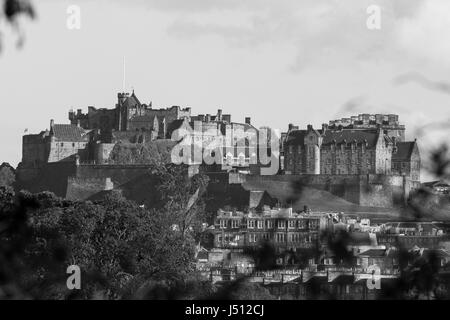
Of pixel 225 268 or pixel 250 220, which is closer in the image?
pixel 225 268

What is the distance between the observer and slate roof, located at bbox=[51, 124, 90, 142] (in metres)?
112

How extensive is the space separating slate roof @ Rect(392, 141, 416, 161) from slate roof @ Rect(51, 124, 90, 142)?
19340mm

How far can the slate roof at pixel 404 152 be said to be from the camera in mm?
107031

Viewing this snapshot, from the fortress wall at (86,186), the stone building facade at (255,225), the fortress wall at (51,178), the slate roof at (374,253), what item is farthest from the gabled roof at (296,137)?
the slate roof at (374,253)

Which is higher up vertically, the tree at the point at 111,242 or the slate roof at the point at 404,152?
the slate roof at the point at 404,152

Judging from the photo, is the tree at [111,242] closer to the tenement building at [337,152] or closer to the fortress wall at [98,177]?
the tenement building at [337,152]

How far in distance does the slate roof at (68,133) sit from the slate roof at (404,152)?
1934 centimetres

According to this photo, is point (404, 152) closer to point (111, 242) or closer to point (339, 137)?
point (339, 137)

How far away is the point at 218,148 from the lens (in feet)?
372

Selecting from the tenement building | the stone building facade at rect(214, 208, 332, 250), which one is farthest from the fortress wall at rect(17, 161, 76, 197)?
the stone building facade at rect(214, 208, 332, 250)

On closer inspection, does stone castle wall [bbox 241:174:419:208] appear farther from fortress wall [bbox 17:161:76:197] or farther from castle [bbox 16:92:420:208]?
fortress wall [bbox 17:161:76:197]
